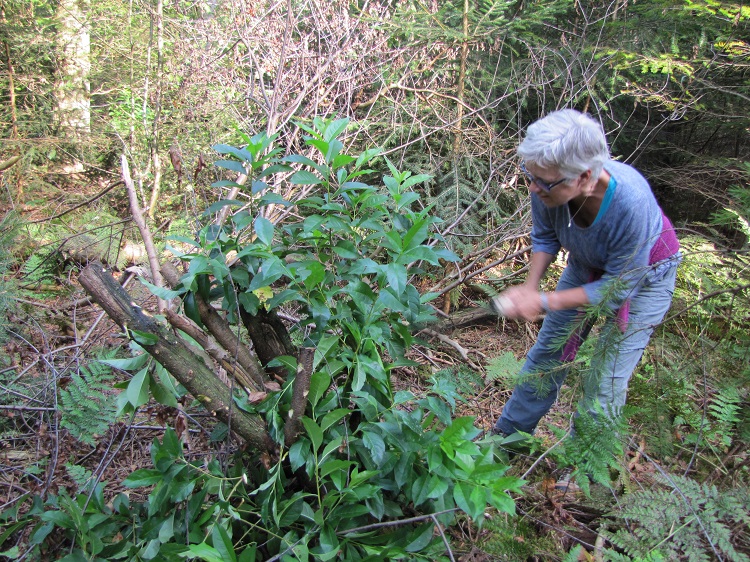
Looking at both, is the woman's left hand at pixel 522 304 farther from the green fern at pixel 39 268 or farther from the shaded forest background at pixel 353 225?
the green fern at pixel 39 268

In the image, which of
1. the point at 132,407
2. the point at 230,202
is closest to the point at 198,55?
the point at 230,202

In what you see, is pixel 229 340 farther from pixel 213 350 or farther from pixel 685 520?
pixel 685 520

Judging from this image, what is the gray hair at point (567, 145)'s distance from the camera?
1.96 meters

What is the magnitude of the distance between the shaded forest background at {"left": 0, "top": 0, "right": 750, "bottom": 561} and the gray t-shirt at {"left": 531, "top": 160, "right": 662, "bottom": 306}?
0.26 metres

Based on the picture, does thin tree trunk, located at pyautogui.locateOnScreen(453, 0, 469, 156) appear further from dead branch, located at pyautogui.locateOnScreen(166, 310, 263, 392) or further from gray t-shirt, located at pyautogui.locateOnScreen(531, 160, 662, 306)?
dead branch, located at pyautogui.locateOnScreen(166, 310, 263, 392)

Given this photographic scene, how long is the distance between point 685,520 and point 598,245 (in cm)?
116

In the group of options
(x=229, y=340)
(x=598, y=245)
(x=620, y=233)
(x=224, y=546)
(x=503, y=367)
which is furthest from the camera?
(x=503, y=367)

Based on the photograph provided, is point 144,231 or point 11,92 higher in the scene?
point 144,231

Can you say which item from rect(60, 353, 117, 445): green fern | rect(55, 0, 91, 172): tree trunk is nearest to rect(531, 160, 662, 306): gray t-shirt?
rect(60, 353, 117, 445): green fern

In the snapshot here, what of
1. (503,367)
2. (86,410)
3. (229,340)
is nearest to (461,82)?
(503,367)

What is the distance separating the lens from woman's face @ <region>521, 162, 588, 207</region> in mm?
2062

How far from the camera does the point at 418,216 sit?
6.40 feet

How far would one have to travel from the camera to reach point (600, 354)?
1.96 metres

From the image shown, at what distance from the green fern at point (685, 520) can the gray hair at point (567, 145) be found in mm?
1296
